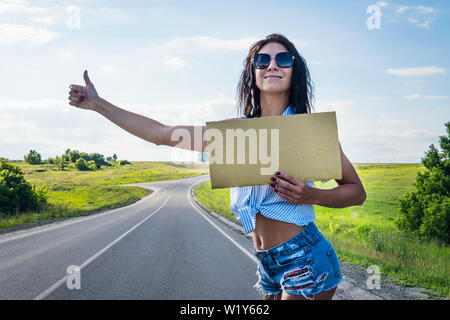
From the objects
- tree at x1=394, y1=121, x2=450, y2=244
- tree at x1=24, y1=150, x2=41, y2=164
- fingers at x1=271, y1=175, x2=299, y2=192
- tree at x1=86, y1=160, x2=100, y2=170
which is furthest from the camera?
tree at x1=86, y1=160, x2=100, y2=170

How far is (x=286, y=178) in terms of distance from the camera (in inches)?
52.0

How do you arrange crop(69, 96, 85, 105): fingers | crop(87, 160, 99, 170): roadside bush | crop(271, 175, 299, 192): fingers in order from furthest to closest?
crop(87, 160, 99, 170): roadside bush < crop(69, 96, 85, 105): fingers < crop(271, 175, 299, 192): fingers

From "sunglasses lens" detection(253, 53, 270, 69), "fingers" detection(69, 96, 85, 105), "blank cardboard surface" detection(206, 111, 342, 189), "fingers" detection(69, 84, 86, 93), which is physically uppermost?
"sunglasses lens" detection(253, 53, 270, 69)

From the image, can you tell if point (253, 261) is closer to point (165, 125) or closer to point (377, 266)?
point (377, 266)

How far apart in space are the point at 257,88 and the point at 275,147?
20.4 inches

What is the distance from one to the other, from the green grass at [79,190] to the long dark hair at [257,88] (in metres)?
0.46

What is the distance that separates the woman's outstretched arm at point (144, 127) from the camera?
1.50 m

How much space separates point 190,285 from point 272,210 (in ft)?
15.7

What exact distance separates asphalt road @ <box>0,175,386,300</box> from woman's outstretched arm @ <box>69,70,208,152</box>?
13.5 ft

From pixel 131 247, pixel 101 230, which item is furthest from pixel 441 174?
pixel 101 230

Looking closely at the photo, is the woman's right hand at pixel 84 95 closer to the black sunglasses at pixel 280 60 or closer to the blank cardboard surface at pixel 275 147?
the blank cardboard surface at pixel 275 147

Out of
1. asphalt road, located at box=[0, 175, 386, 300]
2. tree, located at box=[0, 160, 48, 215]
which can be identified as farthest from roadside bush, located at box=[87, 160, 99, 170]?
asphalt road, located at box=[0, 175, 386, 300]

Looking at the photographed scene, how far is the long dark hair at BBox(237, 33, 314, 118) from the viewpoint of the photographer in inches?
64.5

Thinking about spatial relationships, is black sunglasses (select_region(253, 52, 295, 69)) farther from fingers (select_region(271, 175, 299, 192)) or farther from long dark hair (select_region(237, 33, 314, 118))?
fingers (select_region(271, 175, 299, 192))
